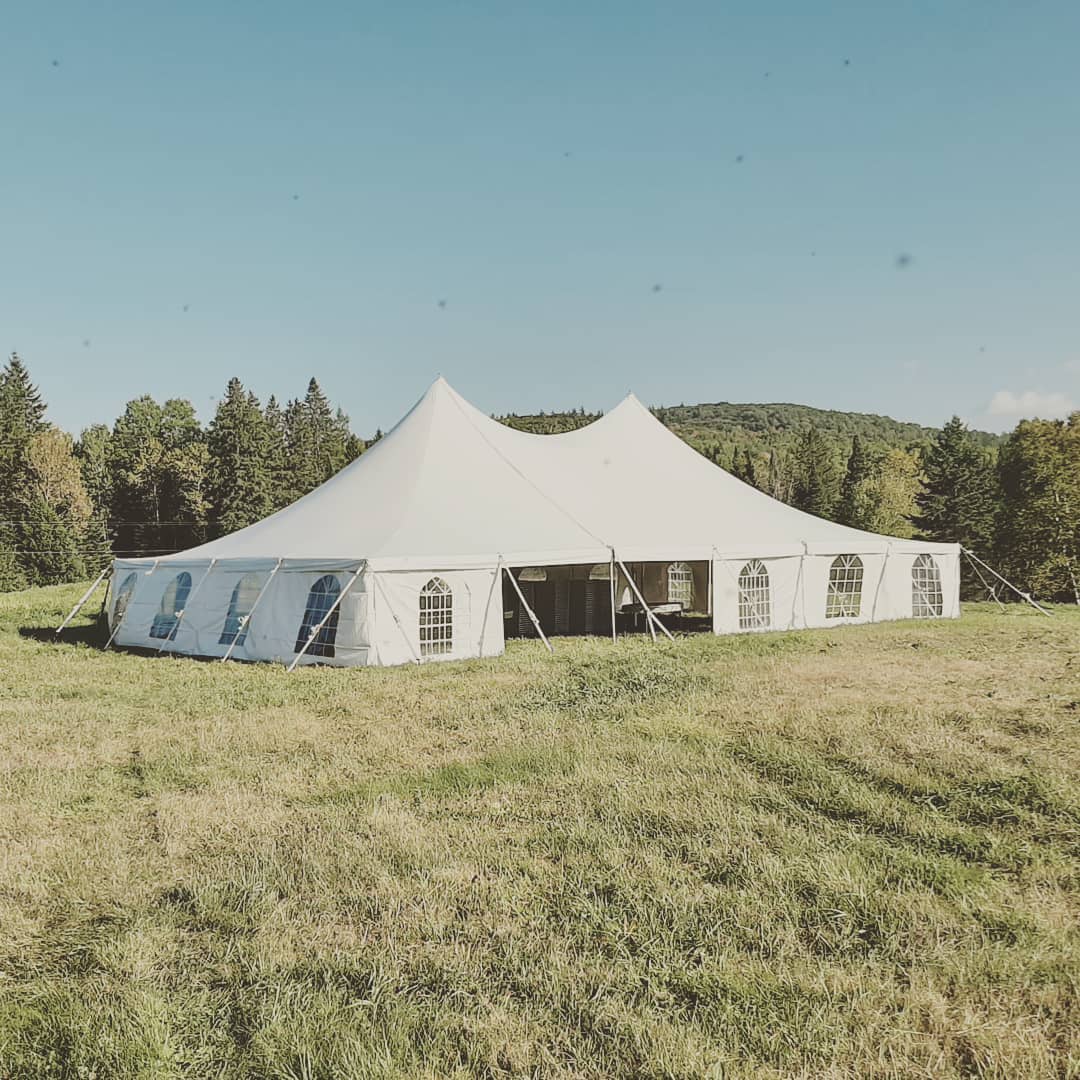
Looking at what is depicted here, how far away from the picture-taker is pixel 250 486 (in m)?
37.8

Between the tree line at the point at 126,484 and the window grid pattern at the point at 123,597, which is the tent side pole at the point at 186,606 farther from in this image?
the tree line at the point at 126,484

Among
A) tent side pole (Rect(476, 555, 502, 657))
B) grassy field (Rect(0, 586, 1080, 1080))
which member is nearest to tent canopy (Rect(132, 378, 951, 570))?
tent side pole (Rect(476, 555, 502, 657))

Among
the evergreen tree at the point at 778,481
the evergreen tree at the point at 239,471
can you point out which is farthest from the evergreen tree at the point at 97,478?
the evergreen tree at the point at 778,481

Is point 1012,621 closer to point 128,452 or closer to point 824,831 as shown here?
point 824,831

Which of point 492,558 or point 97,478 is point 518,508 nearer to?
point 492,558

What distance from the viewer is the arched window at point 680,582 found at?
2012 centimetres

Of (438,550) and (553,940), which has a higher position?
(438,550)

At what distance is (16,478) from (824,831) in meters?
39.4

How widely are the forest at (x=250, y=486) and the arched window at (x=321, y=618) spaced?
24.0 meters

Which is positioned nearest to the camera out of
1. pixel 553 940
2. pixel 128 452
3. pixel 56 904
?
pixel 553 940

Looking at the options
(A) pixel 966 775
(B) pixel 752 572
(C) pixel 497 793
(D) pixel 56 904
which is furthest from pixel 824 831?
(B) pixel 752 572

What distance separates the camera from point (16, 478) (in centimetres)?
3550

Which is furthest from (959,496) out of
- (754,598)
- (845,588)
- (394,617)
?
(394,617)

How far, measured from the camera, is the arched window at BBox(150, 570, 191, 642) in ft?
42.1
